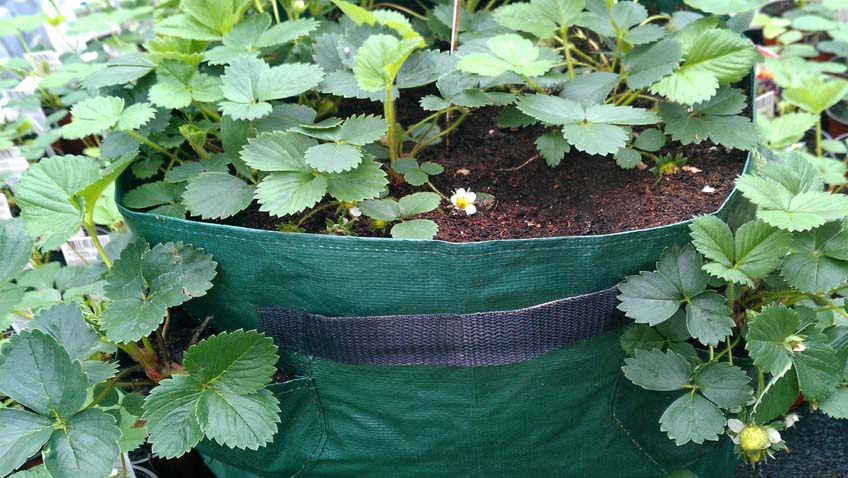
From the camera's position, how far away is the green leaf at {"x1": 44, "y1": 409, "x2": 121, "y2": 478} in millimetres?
814

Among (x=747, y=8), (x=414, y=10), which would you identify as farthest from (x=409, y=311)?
(x=414, y=10)

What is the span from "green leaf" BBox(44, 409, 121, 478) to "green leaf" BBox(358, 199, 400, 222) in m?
0.40

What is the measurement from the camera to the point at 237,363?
89cm

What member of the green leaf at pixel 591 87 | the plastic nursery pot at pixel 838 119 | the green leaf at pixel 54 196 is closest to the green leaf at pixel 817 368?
the green leaf at pixel 591 87

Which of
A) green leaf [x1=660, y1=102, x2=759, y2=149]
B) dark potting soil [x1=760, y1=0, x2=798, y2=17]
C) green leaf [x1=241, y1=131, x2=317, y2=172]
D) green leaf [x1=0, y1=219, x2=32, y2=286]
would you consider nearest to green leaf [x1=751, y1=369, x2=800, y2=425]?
green leaf [x1=660, y1=102, x2=759, y2=149]

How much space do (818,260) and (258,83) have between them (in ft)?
2.53

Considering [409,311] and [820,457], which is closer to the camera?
[409,311]

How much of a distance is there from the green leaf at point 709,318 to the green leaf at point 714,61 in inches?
11.9

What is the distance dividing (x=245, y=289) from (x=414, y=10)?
77cm

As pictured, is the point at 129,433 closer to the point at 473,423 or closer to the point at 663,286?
the point at 473,423

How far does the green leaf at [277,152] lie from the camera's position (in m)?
0.94

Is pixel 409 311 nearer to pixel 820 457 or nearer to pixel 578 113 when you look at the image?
pixel 578 113

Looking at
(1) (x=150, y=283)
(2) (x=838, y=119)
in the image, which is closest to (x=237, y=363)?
(1) (x=150, y=283)

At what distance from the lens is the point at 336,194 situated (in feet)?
3.09
